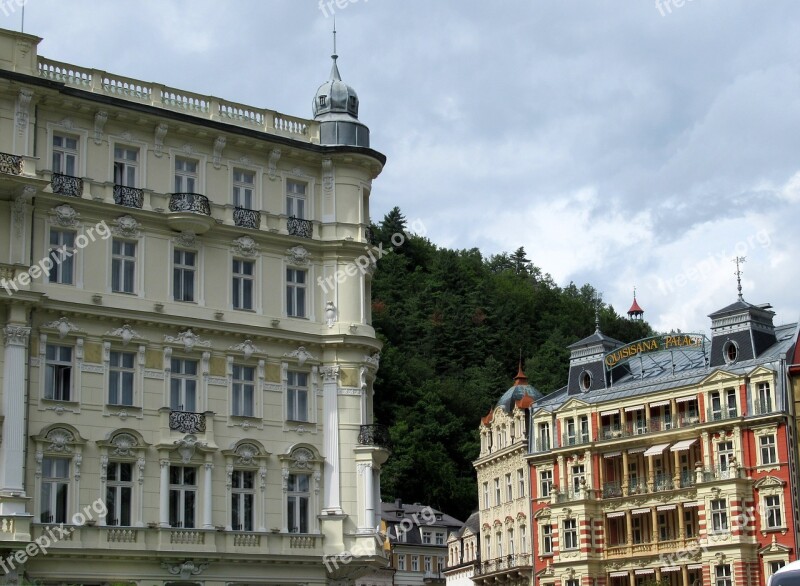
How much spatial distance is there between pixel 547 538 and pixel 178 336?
39.1 m

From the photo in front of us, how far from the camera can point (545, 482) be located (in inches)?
3194

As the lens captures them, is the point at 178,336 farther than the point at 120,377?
Yes

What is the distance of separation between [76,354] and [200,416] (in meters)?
4.91

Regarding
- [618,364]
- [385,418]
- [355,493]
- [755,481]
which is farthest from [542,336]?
[355,493]

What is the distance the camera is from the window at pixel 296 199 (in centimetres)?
5188

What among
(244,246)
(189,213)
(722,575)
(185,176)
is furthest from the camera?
(722,575)

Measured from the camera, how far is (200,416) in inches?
1865

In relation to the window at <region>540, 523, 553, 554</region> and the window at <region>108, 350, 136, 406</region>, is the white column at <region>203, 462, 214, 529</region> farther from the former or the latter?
the window at <region>540, 523, 553, 554</region>

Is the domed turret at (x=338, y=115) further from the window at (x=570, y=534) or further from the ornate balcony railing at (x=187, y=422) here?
the window at (x=570, y=534)

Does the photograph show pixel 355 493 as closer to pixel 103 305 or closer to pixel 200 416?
pixel 200 416

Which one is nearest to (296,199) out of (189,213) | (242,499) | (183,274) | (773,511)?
(189,213)

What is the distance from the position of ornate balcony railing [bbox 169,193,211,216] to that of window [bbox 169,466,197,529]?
925 centimetres

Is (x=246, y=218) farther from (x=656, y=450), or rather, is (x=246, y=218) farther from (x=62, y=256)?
(x=656, y=450)

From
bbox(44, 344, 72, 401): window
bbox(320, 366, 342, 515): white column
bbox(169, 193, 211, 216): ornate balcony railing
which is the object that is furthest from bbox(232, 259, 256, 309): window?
bbox(44, 344, 72, 401): window
